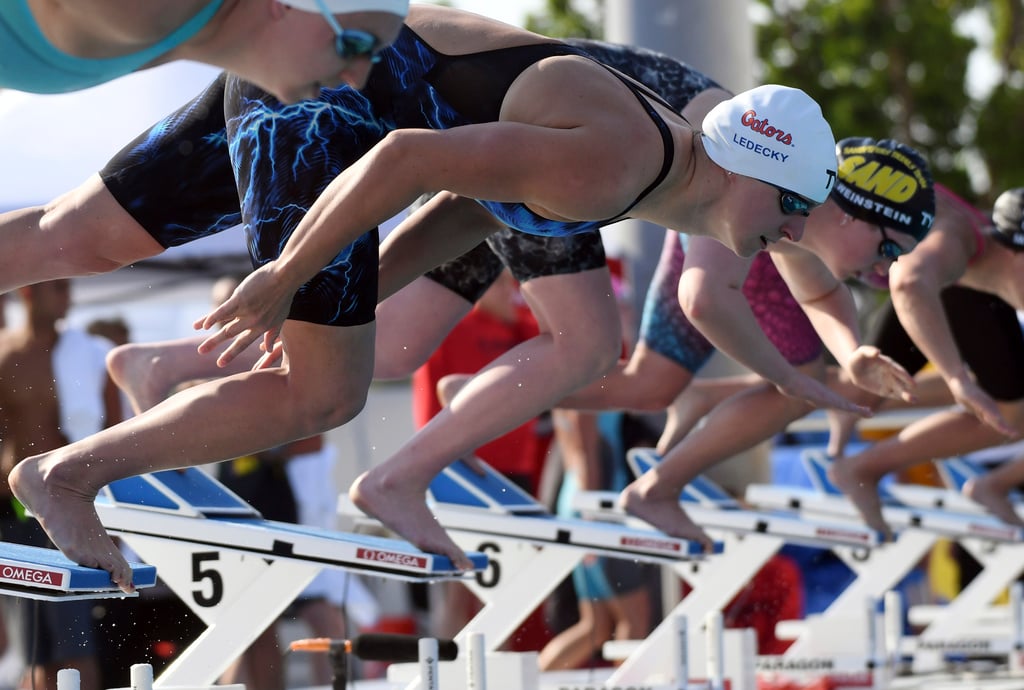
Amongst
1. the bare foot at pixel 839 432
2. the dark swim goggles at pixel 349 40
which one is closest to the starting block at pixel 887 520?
the bare foot at pixel 839 432

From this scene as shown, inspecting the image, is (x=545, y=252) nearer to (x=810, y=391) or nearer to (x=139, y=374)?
(x=810, y=391)

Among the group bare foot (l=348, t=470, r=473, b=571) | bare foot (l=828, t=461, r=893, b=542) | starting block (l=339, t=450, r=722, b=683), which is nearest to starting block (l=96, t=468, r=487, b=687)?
bare foot (l=348, t=470, r=473, b=571)

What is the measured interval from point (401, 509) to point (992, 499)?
4253 mm

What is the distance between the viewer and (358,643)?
4281 mm

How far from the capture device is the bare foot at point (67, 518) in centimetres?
310

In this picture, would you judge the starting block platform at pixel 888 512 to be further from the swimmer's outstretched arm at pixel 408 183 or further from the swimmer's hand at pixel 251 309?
the swimmer's hand at pixel 251 309

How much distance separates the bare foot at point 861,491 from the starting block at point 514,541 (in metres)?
1.23

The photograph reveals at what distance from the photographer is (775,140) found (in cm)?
343

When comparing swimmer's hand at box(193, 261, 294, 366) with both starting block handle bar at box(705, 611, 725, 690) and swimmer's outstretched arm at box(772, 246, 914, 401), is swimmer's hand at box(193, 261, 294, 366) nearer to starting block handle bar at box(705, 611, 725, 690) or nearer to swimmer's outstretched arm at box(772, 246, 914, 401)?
swimmer's outstretched arm at box(772, 246, 914, 401)

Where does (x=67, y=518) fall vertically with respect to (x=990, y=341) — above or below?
below

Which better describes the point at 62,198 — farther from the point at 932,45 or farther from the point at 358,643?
the point at 932,45

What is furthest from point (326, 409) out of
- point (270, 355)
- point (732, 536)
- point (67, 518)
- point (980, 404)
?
point (732, 536)

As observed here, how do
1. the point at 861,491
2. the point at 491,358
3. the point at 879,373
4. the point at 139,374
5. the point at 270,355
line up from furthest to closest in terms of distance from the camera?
the point at 491,358 < the point at 861,491 < the point at 879,373 < the point at 139,374 < the point at 270,355

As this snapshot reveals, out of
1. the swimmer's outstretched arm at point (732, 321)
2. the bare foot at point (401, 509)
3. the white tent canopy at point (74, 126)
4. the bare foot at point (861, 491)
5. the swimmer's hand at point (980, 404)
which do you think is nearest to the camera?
the bare foot at point (401, 509)
